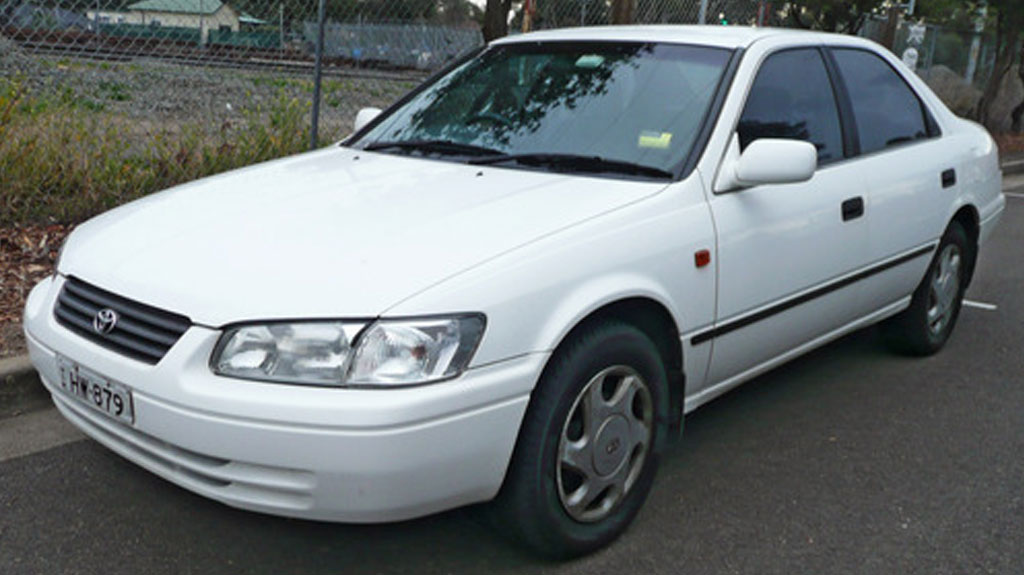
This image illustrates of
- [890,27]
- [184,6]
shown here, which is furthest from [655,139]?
[890,27]

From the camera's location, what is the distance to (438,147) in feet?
12.4

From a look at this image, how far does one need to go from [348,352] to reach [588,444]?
81cm

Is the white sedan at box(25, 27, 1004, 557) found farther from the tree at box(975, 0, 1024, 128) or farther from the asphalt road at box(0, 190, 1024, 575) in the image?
the tree at box(975, 0, 1024, 128)

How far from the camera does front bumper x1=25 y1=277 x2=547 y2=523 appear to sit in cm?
241

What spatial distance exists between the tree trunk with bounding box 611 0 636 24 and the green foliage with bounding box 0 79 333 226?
10.7ft

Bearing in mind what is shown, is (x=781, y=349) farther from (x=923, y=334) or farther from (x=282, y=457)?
(x=282, y=457)

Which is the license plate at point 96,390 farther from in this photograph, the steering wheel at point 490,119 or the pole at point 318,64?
the pole at point 318,64

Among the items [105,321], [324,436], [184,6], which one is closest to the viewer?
[324,436]

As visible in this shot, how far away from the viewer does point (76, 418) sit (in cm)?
294

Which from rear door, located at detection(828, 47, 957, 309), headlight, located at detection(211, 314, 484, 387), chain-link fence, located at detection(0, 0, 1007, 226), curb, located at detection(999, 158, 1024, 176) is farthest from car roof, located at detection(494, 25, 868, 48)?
curb, located at detection(999, 158, 1024, 176)

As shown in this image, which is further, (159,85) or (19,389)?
(159,85)

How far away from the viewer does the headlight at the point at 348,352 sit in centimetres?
246

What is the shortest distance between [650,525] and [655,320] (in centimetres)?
65

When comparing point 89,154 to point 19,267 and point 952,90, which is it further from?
point 952,90
